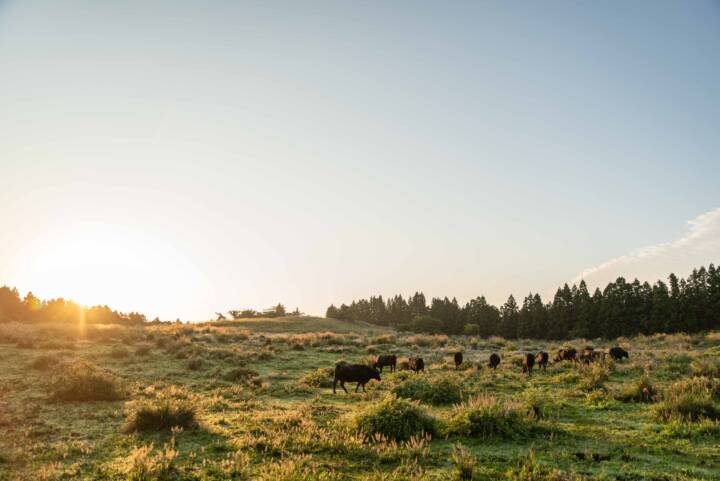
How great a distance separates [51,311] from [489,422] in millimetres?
75541

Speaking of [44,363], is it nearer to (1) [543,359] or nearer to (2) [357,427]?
(2) [357,427]

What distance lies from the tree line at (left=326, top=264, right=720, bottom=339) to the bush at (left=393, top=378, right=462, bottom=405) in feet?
246

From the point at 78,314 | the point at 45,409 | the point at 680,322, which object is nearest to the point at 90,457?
the point at 45,409

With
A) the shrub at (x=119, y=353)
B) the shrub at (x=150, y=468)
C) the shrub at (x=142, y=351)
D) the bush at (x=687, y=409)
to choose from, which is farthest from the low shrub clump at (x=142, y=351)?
the bush at (x=687, y=409)

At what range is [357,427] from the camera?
12.5 m

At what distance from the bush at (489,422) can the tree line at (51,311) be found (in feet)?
194

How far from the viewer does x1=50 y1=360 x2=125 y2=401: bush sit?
60.6 feet

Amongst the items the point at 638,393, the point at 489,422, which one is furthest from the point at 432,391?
the point at 638,393

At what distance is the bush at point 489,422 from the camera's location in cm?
1213

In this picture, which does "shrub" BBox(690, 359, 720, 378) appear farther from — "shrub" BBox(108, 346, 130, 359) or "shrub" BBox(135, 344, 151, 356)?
A: "shrub" BBox(108, 346, 130, 359)

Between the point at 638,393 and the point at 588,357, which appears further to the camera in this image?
the point at 588,357

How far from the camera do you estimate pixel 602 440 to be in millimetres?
11773

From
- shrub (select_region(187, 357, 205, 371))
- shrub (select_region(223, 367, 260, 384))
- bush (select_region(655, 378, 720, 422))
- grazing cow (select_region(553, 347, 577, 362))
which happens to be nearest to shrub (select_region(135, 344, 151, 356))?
shrub (select_region(187, 357, 205, 371))

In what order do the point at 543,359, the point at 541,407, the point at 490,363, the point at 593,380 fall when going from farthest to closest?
1. the point at 490,363
2. the point at 543,359
3. the point at 593,380
4. the point at 541,407
